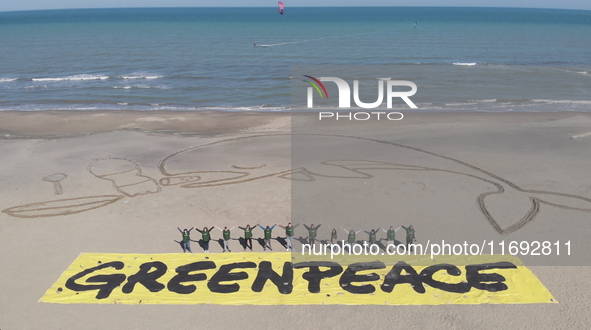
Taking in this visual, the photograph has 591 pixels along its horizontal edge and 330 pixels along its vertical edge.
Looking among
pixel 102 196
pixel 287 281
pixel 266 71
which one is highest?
pixel 266 71

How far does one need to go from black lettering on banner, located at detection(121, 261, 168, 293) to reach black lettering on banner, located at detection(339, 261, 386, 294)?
6676mm

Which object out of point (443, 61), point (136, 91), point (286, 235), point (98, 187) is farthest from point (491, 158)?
point (443, 61)

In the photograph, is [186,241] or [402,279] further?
[186,241]

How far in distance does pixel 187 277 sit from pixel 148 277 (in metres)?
1.45

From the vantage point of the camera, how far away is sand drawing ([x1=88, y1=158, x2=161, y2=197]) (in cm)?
2572

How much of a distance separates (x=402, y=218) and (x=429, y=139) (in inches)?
523

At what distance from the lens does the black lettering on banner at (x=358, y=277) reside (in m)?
17.1

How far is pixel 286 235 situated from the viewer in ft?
68.1

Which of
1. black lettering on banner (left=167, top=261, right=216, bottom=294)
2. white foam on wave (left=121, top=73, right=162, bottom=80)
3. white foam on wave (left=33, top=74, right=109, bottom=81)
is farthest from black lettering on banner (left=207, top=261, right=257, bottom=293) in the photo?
white foam on wave (left=33, top=74, right=109, bottom=81)

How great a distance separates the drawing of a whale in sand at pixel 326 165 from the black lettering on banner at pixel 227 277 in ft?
27.9

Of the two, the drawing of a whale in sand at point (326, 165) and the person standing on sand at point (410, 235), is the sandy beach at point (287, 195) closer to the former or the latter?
the drawing of a whale in sand at point (326, 165)

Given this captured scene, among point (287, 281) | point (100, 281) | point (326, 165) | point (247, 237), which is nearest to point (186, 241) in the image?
point (247, 237)

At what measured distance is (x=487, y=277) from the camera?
17.7 m

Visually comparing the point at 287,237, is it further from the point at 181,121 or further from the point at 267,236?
the point at 181,121
